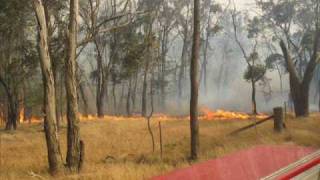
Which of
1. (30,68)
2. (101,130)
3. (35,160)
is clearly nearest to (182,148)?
(35,160)

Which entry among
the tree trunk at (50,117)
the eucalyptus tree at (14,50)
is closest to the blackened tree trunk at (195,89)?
the tree trunk at (50,117)

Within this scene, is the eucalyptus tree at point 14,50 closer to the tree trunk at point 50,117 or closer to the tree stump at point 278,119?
the tree trunk at point 50,117

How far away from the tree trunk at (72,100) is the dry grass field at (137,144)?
61cm

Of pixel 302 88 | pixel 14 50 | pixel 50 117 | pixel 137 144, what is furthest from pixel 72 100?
pixel 14 50

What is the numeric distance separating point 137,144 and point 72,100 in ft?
31.4

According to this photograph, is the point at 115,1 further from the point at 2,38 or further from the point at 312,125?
the point at 312,125

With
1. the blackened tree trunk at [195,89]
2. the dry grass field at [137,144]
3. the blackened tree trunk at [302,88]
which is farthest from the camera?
the blackened tree trunk at [302,88]

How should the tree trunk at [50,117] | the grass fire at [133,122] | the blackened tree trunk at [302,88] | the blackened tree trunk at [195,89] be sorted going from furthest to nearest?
the blackened tree trunk at [302,88], the blackened tree trunk at [195,89], the tree trunk at [50,117], the grass fire at [133,122]

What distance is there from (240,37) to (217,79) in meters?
23.2

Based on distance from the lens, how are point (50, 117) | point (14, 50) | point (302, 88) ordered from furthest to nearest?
point (14, 50) < point (302, 88) < point (50, 117)

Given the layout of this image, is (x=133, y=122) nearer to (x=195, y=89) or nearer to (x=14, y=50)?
(x=14, y=50)

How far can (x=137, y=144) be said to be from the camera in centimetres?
2688

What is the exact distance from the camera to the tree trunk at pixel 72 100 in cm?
1761

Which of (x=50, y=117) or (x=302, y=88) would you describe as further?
(x=302, y=88)
